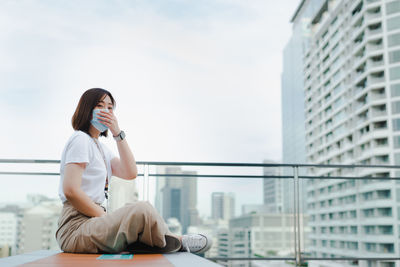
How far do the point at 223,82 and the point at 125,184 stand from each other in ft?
228

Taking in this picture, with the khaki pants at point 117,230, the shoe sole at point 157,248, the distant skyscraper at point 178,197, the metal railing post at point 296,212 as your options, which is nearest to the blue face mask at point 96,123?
the khaki pants at point 117,230

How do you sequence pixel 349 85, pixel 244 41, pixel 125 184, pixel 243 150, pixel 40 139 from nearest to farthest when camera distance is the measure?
pixel 125 184, pixel 40 139, pixel 349 85, pixel 244 41, pixel 243 150

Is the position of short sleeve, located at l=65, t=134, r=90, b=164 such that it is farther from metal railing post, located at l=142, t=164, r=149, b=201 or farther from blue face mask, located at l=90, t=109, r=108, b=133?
metal railing post, located at l=142, t=164, r=149, b=201

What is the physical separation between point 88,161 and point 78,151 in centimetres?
6

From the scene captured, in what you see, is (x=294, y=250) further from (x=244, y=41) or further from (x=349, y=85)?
(x=244, y=41)

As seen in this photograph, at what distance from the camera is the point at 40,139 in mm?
48094

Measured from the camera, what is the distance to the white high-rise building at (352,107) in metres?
47.8

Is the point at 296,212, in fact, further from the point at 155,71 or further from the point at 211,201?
the point at 155,71

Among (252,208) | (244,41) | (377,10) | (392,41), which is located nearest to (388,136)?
(392,41)

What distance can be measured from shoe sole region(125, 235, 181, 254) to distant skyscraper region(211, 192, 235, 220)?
3.40 metres

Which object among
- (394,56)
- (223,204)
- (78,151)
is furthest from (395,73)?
(78,151)

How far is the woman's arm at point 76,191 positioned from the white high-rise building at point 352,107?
3855 centimetres

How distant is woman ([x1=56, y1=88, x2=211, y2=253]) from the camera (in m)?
1.67

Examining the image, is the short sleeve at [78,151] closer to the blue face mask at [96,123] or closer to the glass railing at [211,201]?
the blue face mask at [96,123]
